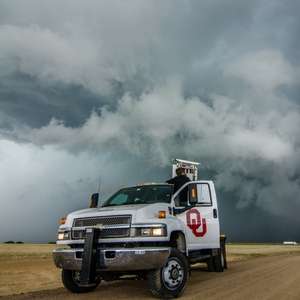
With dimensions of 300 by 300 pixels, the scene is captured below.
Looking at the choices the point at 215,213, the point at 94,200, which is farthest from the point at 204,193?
the point at 94,200

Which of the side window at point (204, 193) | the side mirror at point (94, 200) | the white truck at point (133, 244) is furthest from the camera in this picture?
the side window at point (204, 193)

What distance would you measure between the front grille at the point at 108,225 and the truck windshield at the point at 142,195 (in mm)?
1337

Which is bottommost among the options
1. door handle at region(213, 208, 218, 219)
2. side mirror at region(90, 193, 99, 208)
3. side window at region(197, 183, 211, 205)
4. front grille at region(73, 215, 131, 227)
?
front grille at region(73, 215, 131, 227)

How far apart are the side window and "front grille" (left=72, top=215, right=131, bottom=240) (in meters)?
2.67

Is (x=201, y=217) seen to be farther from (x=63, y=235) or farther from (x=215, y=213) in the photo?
(x=63, y=235)

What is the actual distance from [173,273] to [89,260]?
5.46ft

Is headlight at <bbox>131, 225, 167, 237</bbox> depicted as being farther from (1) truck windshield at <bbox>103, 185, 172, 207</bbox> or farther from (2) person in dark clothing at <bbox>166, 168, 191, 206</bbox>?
(2) person in dark clothing at <bbox>166, 168, 191, 206</bbox>

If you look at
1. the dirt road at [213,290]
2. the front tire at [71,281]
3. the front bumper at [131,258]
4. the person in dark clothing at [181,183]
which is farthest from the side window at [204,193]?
the front tire at [71,281]

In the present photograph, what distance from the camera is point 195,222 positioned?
407 inches

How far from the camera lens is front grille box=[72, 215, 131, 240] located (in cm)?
833

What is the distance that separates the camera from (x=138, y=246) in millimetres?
8234

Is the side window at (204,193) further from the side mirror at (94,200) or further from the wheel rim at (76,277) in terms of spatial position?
the wheel rim at (76,277)

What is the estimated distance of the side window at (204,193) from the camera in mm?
10574

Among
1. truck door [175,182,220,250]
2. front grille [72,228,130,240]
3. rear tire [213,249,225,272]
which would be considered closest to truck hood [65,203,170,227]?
front grille [72,228,130,240]
